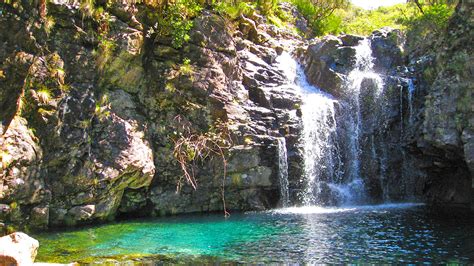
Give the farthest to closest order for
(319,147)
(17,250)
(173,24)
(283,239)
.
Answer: (319,147), (173,24), (283,239), (17,250)

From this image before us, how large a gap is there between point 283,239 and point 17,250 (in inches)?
301

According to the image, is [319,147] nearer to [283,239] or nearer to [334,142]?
[334,142]

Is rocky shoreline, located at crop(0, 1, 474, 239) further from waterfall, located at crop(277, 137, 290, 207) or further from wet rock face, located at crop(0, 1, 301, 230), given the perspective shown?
waterfall, located at crop(277, 137, 290, 207)

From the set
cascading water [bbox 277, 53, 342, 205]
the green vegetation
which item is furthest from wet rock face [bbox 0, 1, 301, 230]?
the green vegetation

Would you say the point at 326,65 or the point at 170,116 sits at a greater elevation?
the point at 326,65

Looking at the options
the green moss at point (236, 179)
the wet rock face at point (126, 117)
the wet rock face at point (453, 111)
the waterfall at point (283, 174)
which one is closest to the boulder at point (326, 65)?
the wet rock face at point (126, 117)

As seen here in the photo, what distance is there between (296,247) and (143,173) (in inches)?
319

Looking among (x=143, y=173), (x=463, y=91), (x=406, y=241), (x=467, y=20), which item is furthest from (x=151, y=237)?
(x=467, y=20)

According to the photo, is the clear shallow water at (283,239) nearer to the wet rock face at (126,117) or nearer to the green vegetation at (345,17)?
the wet rock face at (126,117)

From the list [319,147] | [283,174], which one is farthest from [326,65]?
[283,174]

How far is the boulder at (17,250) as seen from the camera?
10.3 m

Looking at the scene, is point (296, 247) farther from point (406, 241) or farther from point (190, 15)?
point (190, 15)

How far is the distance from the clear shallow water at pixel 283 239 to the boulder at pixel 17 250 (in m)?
0.97

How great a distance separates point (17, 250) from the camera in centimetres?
1047
